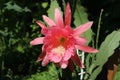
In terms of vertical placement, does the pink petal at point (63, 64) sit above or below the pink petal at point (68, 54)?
below

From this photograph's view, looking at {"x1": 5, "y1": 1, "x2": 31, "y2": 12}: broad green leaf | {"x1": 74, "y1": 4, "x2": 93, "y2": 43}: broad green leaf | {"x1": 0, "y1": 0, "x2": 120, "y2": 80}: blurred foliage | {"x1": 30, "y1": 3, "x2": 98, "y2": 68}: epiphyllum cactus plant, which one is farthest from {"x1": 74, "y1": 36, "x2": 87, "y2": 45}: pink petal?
{"x1": 5, "y1": 1, "x2": 31, "y2": 12}: broad green leaf

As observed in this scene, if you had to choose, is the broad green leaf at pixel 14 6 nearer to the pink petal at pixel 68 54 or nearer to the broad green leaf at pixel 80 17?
the broad green leaf at pixel 80 17

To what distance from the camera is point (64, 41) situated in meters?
1.46

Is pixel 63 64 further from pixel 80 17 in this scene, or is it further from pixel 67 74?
pixel 80 17

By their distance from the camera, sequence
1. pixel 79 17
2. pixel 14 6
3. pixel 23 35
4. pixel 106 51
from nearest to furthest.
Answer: pixel 106 51, pixel 79 17, pixel 14 6, pixel 23 35

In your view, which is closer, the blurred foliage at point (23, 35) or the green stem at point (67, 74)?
the green stem at point (67, 74)

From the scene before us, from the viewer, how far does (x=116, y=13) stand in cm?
359

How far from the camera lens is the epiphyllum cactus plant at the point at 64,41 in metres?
1.39

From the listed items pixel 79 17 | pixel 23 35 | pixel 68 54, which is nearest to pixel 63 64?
pixel 68 54

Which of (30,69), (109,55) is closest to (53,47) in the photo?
(109,55)

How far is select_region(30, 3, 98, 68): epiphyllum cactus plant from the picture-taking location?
1.39 meters

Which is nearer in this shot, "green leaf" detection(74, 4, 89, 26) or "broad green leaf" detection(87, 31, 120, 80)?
"broad green leaf" detection(87, 31, 120, 80)

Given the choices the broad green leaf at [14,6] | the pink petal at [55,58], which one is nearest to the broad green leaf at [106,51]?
the pink petal at [55,58]

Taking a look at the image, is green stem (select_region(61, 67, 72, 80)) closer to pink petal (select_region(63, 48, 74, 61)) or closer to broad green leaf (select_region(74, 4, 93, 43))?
pink petal (select_region(63, 48, 74, 61))
